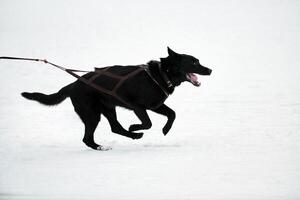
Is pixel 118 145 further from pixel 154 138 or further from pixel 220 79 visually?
pixel 220 79

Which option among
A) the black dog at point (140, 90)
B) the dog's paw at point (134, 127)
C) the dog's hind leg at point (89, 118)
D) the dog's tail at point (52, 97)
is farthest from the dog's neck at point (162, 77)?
the dog's tail at point (52, 97)

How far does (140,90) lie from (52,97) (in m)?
1.22

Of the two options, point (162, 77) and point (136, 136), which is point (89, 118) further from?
point (162, 77)

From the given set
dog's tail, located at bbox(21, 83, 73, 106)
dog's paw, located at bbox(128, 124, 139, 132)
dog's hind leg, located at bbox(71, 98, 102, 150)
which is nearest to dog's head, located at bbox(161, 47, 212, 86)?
dog's paw, located at bbox(128, 124, 139, 132)

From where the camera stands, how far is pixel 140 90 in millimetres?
6875

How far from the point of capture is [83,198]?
469 cm

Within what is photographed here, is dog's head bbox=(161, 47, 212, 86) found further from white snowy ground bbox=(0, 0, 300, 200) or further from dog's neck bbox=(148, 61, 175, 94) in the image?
white snowy ground bbox=(0, 0, 300, 200)

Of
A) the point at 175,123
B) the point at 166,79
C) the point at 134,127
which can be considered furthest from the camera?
the point at 175,123

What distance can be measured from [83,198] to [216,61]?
12.0 metres

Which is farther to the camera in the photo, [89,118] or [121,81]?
[89,118]

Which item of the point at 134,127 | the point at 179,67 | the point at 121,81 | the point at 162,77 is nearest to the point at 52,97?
the point at 121,81

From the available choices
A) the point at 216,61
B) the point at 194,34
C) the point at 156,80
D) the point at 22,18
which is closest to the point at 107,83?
the point at 156,80

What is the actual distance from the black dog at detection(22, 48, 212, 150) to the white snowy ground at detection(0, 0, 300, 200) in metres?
0.39

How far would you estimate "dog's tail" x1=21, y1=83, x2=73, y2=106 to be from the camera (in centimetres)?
728
